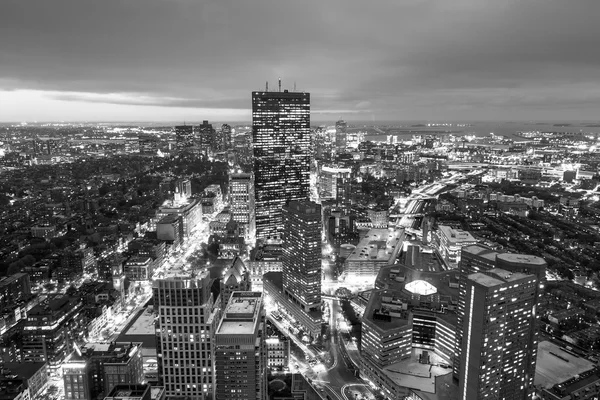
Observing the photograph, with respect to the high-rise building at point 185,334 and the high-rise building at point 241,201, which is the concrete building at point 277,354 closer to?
the high-rise building at point 185,334

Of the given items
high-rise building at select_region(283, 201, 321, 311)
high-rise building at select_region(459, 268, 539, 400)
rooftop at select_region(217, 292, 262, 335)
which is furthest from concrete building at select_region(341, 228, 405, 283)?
high-rise building at select_region(459, 268, 539, 400)

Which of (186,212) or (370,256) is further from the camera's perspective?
(186,212)

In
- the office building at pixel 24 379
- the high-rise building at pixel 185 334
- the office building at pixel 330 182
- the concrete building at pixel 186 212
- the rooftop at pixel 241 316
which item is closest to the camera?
the rooftop at pixel 241 316

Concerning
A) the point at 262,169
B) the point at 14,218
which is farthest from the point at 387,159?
the point at 14,218

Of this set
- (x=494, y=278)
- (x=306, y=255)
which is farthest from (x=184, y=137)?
(x=494, y=278)

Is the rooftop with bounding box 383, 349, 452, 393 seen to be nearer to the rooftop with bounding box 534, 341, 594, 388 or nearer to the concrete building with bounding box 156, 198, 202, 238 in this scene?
the rooftop with bounding box 534, 341, 594, 388

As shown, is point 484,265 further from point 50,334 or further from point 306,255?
point 50,334

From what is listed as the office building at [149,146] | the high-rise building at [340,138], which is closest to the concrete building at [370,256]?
the office building at [149,146]
